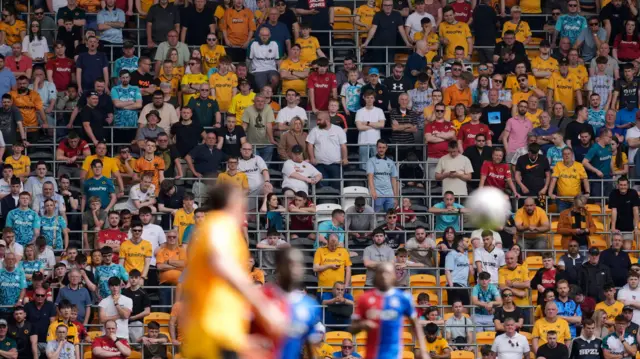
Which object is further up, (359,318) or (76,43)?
(76,43)

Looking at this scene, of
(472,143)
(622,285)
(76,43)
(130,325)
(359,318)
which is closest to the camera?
(359,318)

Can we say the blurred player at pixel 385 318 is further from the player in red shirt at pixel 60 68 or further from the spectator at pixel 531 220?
the player in red shirt at pixel 60 68

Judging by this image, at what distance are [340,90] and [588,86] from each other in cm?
507

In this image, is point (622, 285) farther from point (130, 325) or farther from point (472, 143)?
point (130, 325)

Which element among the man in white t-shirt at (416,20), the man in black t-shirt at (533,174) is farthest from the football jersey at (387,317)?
the man in white t-shirt at (416,20)

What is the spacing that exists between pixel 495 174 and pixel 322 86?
3.86 meters

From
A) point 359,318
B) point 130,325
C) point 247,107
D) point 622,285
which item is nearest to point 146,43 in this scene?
point 247,107

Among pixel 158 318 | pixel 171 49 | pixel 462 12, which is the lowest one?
pixel 158 318

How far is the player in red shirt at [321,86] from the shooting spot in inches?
940

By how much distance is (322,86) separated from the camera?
941 inches

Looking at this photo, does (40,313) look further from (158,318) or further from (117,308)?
(158,318)

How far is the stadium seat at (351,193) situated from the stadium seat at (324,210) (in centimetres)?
28

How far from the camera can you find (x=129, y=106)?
23.5m

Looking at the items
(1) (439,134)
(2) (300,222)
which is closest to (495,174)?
(1) (439,134)
